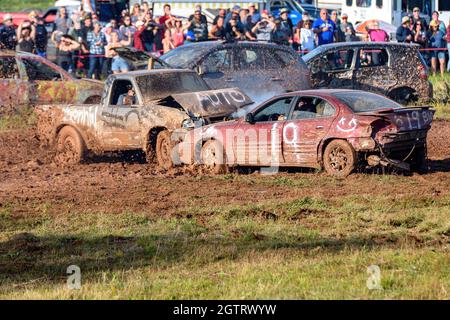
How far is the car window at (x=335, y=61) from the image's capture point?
71.9 feet

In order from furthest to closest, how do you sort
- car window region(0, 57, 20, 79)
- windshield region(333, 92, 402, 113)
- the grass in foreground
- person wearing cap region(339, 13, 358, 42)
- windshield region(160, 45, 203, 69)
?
person wearing cap region(339, 13, 358, 42) → car window region(0, 57, 20, 79) → windshield region(160, 45, 203, 69) → windshield region(333, 92, 402, 113) → the grass in foreground

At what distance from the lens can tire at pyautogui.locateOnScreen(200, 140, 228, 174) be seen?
15008 millimetres

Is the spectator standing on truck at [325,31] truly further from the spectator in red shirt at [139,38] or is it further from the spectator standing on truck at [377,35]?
the spectator in red shirt at [139,38]

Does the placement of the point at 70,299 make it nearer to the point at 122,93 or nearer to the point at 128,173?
the point at 128,173

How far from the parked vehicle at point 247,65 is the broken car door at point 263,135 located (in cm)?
436

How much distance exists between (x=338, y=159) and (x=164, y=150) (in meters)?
3.06

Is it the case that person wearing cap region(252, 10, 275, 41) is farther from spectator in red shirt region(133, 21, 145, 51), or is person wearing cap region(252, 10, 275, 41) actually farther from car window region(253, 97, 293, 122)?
car window region(253, 97, 293, 122)

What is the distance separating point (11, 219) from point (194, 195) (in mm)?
2506

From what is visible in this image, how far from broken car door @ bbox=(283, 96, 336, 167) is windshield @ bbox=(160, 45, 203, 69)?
516 cm

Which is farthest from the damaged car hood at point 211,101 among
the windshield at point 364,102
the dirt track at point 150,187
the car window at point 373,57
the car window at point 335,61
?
the car window at point 373,57

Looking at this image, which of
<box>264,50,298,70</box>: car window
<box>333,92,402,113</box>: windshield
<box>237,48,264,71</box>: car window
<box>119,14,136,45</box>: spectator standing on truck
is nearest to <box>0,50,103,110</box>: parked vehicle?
<box>237,48,264,71</box>: car window

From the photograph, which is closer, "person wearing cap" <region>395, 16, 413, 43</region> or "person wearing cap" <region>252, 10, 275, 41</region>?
"person wearing cap" <region>252, 10, 275, 41</region>

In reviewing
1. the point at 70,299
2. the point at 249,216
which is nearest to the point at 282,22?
the point at 249,216
